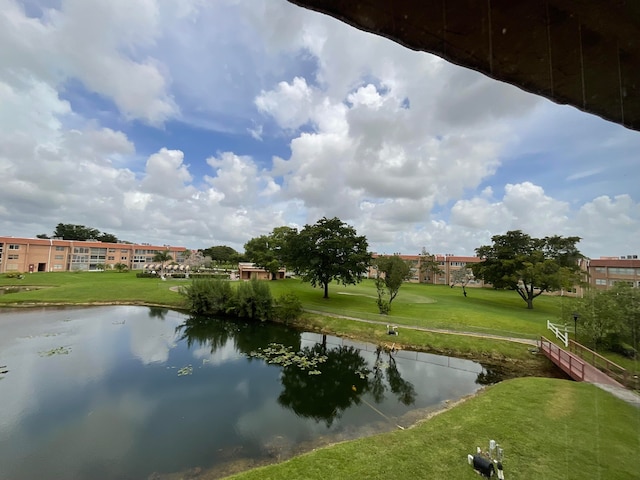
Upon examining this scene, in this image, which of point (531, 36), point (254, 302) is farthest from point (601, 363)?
point (254, 302)

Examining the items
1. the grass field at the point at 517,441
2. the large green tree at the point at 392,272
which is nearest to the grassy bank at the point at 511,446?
the grass field at the point at 517,441

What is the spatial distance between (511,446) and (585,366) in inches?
376

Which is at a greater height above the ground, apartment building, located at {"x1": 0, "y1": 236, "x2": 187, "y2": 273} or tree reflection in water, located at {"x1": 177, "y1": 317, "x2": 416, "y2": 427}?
apartment building, located at {"x1": 0, "y1": 236, "x2": 187, "y2": 273}

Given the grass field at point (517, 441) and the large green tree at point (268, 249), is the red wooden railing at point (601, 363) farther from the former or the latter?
the large green tree at point (268, 249)

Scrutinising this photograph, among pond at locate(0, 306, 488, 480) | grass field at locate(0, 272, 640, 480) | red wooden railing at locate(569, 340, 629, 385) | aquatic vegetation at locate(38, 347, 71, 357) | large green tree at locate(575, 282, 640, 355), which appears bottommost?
pond at locate(0, 306, 488, 480)

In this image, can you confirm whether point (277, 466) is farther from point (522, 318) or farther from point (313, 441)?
point (522, 318)

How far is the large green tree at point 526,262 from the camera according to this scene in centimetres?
2612

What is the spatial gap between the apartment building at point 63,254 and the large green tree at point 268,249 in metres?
24.7

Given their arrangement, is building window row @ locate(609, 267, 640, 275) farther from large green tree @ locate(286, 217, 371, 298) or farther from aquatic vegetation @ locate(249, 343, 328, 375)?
large green tree @ locate(286, 217, 371, 298)

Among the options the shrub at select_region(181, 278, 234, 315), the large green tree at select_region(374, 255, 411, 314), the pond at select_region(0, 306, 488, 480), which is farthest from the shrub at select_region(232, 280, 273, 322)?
the large green tree at select_region(374, 255, 411, 314)

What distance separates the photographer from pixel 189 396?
40.6 ft

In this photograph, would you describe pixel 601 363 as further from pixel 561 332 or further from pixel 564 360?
pixel 561 332

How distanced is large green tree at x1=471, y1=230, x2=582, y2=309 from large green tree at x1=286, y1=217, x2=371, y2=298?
14444 millimetres

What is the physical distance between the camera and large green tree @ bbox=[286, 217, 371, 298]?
1174 inches
